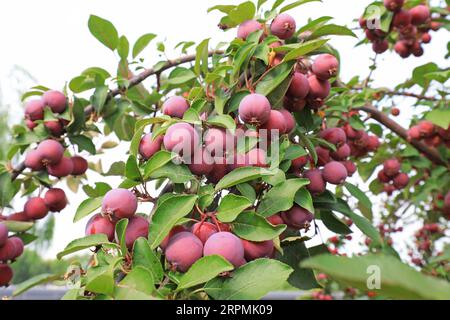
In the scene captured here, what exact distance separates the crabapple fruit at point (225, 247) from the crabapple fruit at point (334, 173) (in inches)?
15.4

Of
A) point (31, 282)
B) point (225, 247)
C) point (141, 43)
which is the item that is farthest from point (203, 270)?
point (141, 43)

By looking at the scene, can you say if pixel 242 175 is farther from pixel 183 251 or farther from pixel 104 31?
pixel 104 31

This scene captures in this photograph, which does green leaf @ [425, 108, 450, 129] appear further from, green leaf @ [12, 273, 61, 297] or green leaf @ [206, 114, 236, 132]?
green leaf @ [12, 273, 61, 297]

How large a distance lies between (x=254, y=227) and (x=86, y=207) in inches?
12.9

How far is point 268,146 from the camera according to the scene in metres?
0.93

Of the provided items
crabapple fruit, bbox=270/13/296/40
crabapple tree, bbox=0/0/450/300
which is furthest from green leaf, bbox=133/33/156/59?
crabapple fruit, bbox=270/13/296/40

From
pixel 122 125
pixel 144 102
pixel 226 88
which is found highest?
pixel 226 88

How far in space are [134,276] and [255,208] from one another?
32cm

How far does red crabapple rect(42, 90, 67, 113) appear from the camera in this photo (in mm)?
1305

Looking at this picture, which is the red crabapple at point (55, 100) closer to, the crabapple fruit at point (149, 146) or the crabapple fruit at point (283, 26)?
the crabapple fruit at point (149, 146)

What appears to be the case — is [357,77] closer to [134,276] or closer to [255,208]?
[255,208]

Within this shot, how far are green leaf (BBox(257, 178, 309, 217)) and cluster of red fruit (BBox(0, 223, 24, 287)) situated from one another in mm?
752

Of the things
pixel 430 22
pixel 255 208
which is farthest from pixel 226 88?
pixel 430 22

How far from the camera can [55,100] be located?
1309 millimetres
